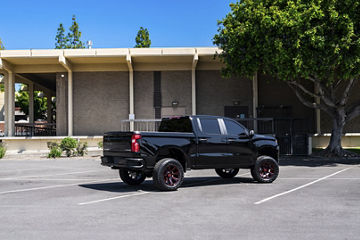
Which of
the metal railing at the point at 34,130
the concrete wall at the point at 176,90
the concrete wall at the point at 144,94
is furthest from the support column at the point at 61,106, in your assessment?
the concrete wall at the point at 176,90

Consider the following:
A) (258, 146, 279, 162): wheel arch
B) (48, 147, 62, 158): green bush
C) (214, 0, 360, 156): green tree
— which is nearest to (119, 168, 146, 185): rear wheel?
(258, 146, 279, 162): wheel arch

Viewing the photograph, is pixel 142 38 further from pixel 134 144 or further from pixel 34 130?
pixel 134 144

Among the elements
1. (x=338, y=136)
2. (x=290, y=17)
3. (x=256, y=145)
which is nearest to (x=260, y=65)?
(x=290, y=17)

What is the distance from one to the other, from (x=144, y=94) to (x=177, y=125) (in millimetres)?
16678

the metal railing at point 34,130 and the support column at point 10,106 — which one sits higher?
the support column at point 10,106

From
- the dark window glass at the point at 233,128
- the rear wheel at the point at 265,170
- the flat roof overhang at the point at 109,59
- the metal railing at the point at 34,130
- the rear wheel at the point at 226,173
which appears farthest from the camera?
the metal railing at the point at 34,130

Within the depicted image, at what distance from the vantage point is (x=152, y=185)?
432 inches

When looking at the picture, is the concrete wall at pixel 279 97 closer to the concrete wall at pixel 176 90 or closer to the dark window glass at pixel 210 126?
the concrete wall at pixel 176 90

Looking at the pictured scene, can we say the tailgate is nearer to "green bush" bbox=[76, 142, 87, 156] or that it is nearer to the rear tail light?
the rear tail light

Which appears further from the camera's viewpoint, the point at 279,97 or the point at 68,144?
the point at 279,97

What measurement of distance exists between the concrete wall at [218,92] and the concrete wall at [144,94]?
10.5 feet

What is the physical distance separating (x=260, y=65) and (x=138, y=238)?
1658 cm

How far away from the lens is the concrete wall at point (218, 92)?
2720 cm

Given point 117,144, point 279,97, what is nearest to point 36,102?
point 279,97
